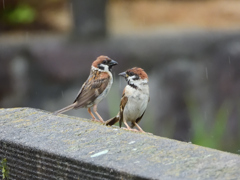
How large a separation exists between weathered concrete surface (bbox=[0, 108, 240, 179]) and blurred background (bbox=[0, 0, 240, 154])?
7.79 ft

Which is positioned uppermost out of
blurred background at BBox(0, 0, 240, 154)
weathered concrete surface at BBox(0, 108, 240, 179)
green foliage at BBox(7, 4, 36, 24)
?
weathered concrete surface at BBox(0, 108, 240, 179)

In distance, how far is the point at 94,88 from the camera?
14.9 feet

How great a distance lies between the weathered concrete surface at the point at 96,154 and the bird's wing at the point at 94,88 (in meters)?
1.43

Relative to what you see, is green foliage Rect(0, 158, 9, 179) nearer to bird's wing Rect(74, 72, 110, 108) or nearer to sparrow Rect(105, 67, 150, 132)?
sparrow Rect(105, 67, 150, 132)

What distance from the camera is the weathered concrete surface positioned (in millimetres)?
2297

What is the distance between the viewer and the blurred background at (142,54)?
20.1 ft

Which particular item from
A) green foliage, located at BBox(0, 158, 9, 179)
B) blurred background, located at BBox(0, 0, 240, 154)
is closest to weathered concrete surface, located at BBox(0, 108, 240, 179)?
green foliage, located at BBox(0, 158, 9, 179)

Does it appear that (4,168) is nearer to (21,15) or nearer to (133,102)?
(133,102)

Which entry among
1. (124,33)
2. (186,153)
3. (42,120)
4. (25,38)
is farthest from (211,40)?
(186,153)

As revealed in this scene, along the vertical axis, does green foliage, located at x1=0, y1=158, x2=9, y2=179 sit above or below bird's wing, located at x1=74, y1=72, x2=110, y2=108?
above

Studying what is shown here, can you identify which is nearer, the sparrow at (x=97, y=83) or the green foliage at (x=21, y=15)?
the sparrow at (x=97, y=83)

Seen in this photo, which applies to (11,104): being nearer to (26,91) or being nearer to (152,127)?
(26,91)

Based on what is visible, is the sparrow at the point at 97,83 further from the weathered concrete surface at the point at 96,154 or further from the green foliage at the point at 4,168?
the green foliage at the point at 4,168

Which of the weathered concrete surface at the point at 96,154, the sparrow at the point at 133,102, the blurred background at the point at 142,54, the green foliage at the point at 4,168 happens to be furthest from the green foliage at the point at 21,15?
the green foliage at the point at 4,168
